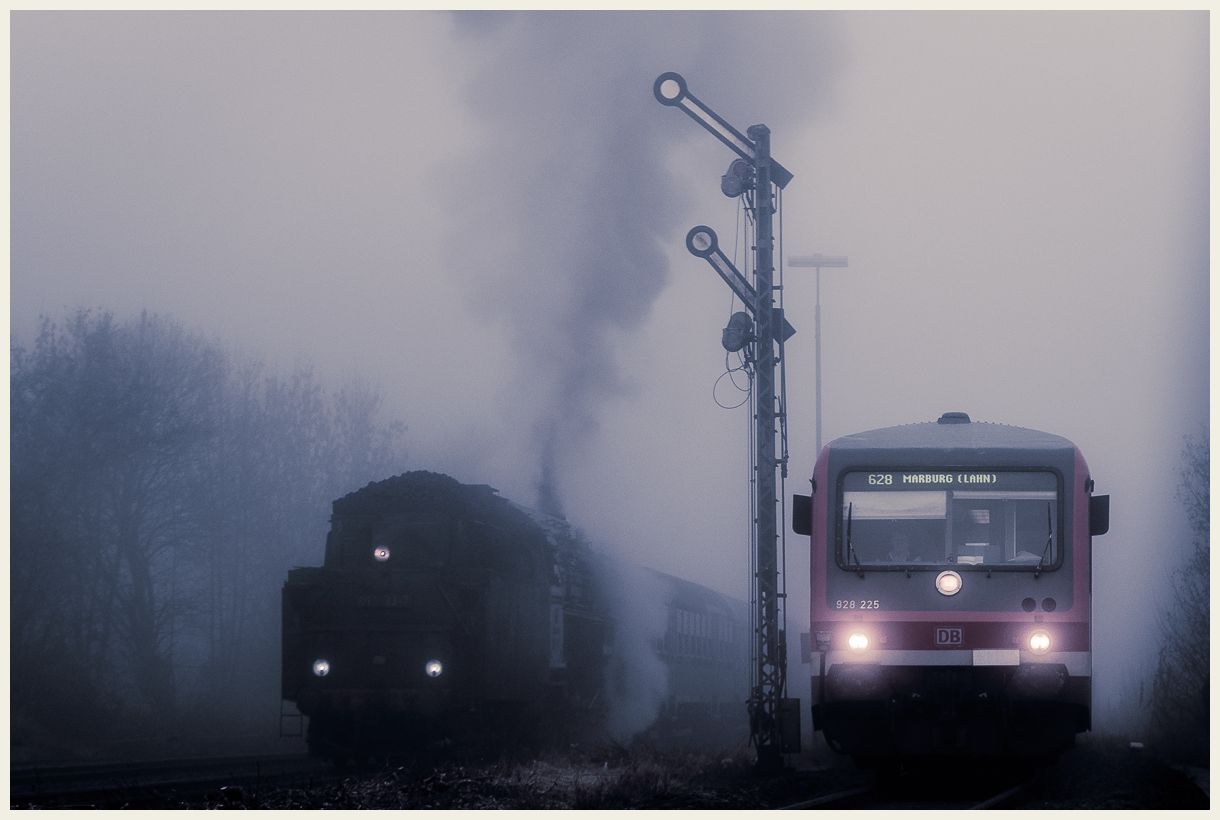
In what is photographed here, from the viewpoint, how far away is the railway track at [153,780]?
13820 mm

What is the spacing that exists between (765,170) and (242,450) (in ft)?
56.0

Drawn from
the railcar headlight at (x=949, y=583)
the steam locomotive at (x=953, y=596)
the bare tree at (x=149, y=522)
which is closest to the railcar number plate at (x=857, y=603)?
the steam locomotive at (x=953, y=596)

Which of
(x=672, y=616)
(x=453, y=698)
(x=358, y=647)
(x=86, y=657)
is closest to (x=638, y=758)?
(x=453, y=698)

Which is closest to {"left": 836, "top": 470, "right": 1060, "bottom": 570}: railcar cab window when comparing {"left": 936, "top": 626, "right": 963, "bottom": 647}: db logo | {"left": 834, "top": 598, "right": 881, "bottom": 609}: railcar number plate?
{"left": 834, "top": 598, "right": 881, "bottom": 609}: railcar number plate

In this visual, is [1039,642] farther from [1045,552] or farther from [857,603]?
[857,603]

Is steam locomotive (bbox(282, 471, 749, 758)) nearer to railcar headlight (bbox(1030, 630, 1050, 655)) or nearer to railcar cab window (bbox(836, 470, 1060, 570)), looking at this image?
railcar cab window (bbox(836, 470, 1060, 570))

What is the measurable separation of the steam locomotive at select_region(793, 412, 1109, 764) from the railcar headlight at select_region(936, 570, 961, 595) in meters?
0.01

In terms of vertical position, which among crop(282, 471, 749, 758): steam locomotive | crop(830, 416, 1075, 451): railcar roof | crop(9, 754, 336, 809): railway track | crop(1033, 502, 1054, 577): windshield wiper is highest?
crop(830, 416, 1075, 451): railcar roof

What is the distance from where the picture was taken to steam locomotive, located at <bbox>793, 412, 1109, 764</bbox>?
14.2 m

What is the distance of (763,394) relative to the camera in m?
18.7

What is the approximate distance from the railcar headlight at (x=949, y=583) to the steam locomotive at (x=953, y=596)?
0.01m

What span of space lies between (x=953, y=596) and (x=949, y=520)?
0.68m

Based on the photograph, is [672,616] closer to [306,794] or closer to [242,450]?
[242,450]

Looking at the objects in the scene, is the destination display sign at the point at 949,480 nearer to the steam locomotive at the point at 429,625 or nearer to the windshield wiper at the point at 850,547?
the windshield wiper at the point at 850,547
